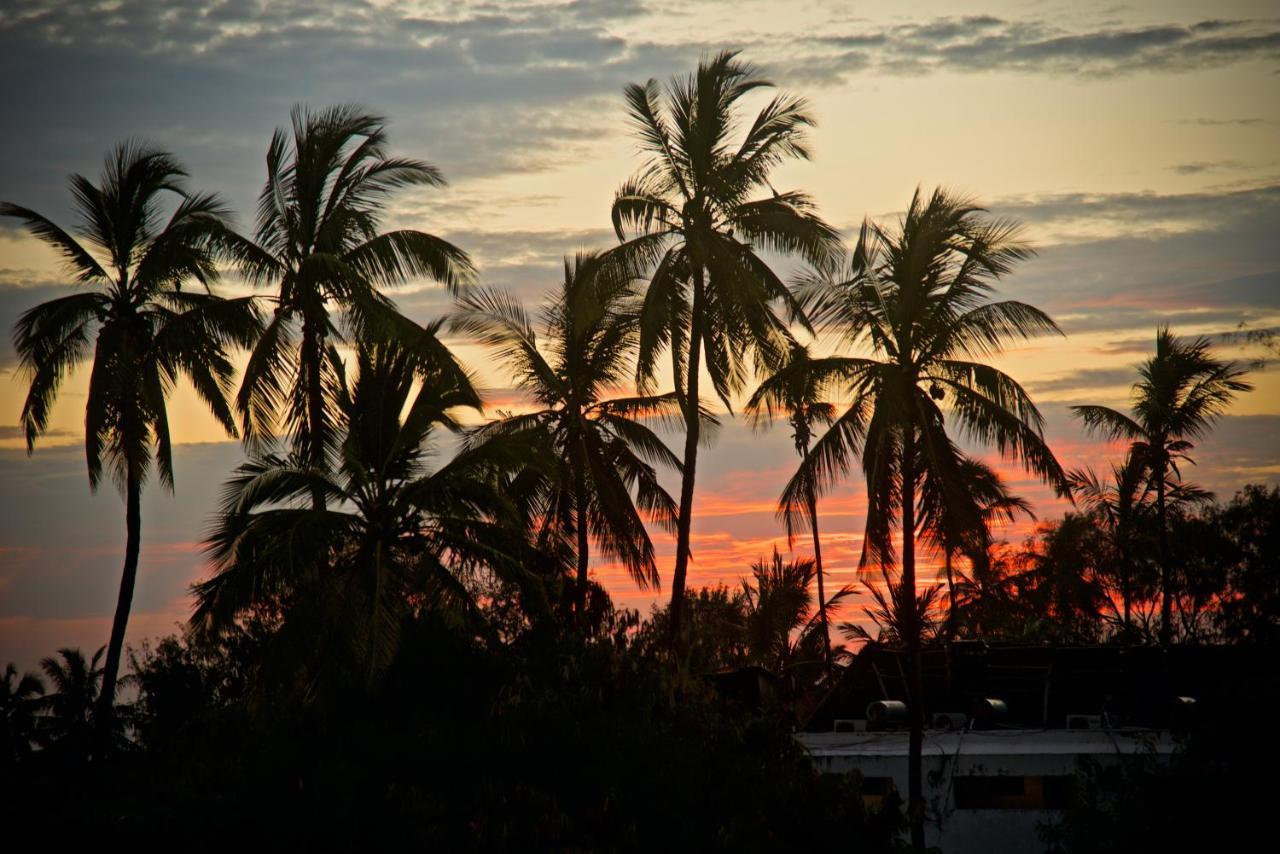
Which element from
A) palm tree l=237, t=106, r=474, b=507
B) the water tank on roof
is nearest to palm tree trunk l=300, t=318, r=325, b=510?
palm tree l=237, t=106, r=474, b=507

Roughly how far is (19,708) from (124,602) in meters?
27.6

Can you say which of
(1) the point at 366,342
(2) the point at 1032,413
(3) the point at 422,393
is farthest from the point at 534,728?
(2) the point at 1032,413

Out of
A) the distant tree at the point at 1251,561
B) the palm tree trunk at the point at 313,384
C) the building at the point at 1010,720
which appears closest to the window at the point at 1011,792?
the building at the point at 1010,720

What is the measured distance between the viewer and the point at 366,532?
77.2ft

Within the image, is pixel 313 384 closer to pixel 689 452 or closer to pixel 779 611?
pixel 689 452

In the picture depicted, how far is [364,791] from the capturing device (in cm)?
1953

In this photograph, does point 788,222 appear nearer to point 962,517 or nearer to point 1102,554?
point 962,517

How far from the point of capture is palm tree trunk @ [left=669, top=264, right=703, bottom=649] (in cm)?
2986

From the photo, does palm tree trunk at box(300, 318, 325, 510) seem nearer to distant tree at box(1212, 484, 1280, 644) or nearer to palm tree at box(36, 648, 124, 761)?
palm tree at box(36, 648, 124, 761)

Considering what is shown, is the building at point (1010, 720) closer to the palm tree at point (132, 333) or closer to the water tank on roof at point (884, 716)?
the water tank on roof at point (884, 716)

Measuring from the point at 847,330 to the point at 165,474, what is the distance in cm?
1548

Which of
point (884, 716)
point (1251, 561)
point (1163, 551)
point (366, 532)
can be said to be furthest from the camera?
point (1251, 561)

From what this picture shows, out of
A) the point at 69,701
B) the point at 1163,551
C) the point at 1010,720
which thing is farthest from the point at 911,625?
the point at 69,701

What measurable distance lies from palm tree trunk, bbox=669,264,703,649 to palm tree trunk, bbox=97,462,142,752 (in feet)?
39.4
